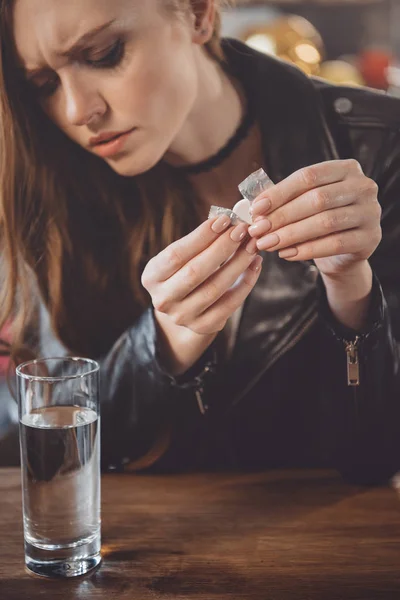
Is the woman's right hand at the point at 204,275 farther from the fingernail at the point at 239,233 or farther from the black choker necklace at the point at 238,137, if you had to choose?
the black choker necklace at the point at 238,137

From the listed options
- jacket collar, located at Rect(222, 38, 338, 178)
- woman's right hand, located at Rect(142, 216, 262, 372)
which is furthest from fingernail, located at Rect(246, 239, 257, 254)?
jacket collar, located at Rect(222, 38, 338, 178)

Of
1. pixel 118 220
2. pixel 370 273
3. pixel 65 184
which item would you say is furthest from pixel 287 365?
pixel 65 184

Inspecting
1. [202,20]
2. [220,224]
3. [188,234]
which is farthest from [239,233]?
[202,20]

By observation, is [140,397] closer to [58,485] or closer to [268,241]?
[58,485]

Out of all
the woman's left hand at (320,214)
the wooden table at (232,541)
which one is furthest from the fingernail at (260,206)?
the wooden table at (232,541)

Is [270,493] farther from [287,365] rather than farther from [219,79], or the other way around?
[219,79]
